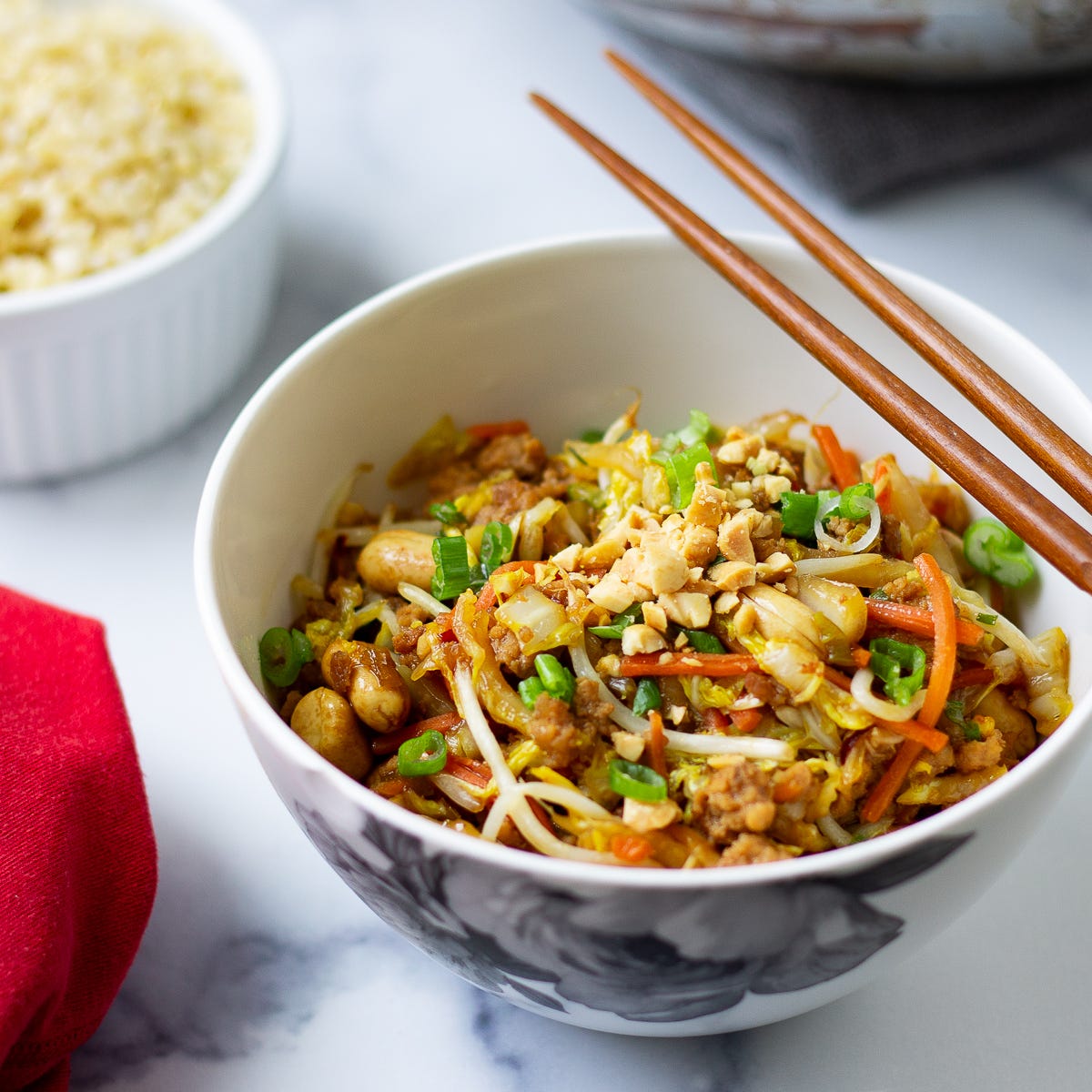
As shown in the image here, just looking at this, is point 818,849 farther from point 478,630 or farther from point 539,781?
point 478,630

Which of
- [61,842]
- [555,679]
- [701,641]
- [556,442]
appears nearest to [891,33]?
[556,442]

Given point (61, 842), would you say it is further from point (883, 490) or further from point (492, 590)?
point (883, 490)

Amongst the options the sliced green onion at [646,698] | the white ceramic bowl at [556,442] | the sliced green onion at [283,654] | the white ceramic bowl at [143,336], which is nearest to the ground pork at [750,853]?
the white ceramic bowl at [556,442]

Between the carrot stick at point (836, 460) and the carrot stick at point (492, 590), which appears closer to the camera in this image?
the carrot stick at point (492, 590)

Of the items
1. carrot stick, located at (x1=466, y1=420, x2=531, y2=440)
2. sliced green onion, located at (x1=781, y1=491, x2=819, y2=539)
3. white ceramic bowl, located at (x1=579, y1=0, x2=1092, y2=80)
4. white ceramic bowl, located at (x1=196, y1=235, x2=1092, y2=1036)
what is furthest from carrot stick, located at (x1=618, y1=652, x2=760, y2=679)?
white ceramic bowl, located at (x1=579, y1=0, x2=1092, y2=80)

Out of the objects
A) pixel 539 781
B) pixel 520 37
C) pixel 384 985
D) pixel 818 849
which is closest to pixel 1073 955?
pixel 818 849

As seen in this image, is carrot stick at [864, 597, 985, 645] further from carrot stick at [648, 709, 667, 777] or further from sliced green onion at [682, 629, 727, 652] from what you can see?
carrot stick at [648, 709, 667, 777]

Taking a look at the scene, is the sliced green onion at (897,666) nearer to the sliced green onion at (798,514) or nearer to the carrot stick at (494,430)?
the sliced green onion at (798,514)
